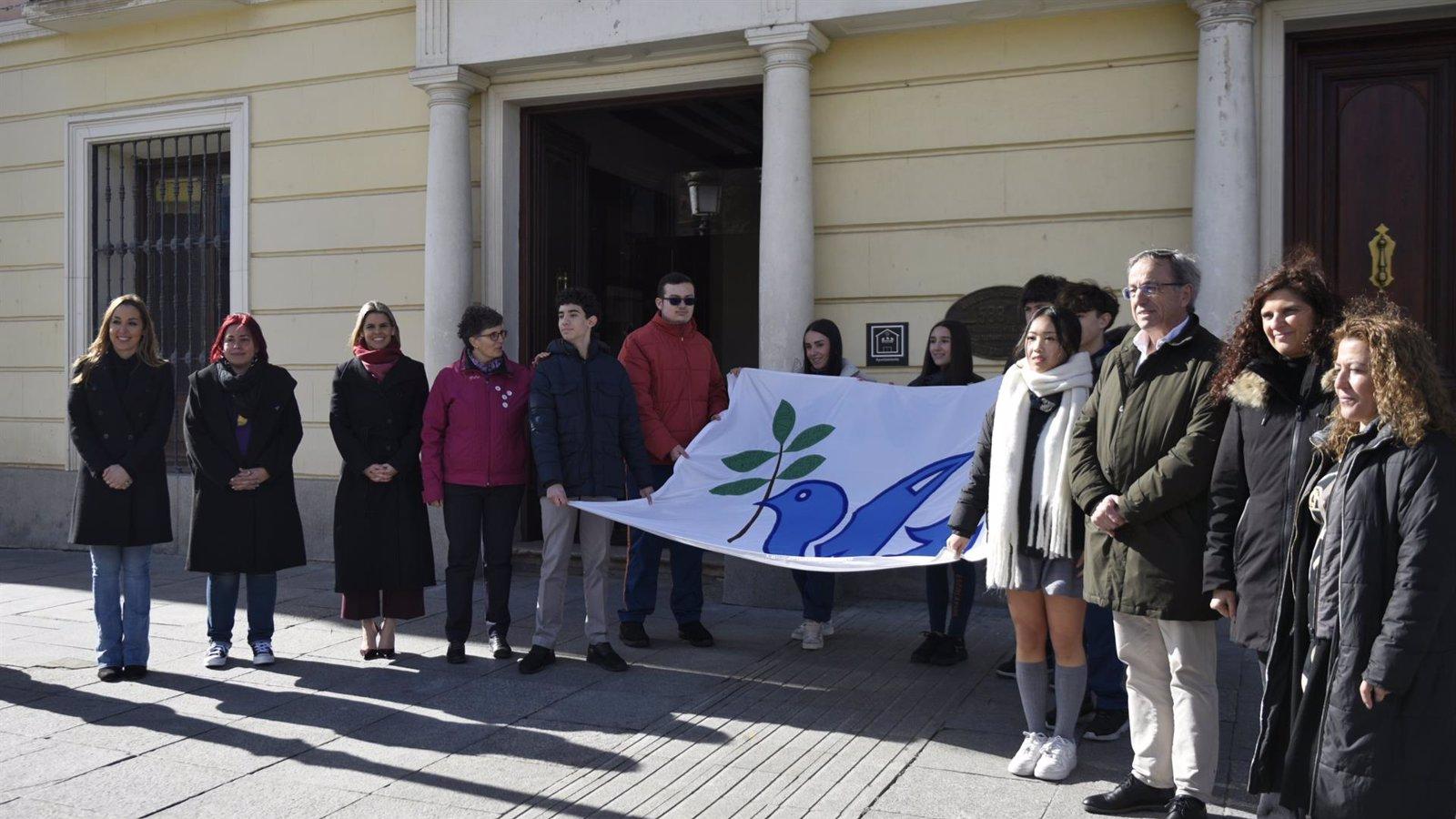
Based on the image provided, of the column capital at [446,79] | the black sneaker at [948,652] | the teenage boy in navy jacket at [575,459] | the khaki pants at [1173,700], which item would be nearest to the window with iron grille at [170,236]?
the column capital at [446,79]

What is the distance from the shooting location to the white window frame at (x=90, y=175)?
384 inches

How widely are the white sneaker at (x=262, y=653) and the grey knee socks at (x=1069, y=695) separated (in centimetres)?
397

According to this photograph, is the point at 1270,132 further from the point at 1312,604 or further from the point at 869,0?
the point at 1312,604

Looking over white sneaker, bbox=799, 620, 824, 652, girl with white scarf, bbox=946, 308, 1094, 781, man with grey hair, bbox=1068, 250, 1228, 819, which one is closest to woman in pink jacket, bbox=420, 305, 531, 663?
white sneaker, bbox=799, 620, 824, 652

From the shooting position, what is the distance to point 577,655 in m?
6.25

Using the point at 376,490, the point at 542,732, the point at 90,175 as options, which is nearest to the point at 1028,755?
the point at 542,732

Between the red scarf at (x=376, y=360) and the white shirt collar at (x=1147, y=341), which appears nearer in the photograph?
the white shirt collar at (x=1147, y=341)

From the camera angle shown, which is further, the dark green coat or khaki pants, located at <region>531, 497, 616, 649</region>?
khaki pants, located at <region>531, 497, 616, 649</region>

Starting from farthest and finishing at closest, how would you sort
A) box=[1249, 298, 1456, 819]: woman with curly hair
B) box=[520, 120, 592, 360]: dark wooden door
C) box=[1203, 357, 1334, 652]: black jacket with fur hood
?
box=[520, 120, 592, 360]: dark wooden door < box=[1203, 357, 1334, 652]: black jacket with fur hood < box=[1249, 298, 1456, 819]: woman with curly hair

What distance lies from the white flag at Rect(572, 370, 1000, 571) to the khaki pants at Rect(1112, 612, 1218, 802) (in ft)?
4.04

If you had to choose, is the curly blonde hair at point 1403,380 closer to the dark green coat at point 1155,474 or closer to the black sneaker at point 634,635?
the dark green coat at point 1155,474

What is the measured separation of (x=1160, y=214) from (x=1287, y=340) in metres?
3.88

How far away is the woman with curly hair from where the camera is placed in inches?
118

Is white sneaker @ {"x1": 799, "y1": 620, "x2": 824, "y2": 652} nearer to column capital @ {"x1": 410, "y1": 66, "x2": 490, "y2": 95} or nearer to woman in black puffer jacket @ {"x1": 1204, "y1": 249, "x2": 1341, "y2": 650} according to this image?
woman in black puffer jacket @ {"x1": 1204, "y1": 249, "x2": 1341, "y2": 650}
